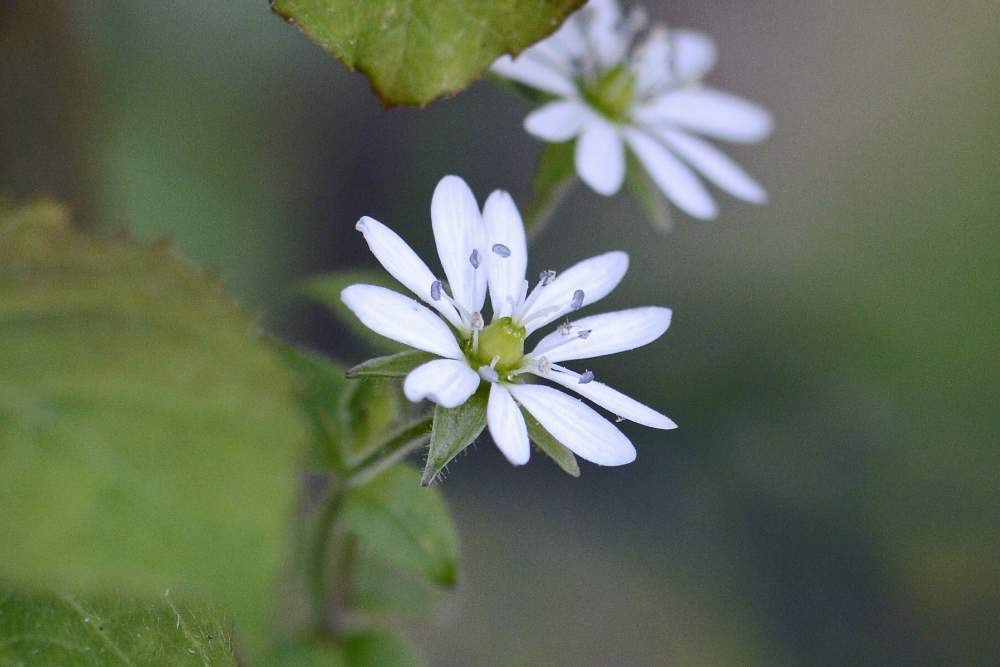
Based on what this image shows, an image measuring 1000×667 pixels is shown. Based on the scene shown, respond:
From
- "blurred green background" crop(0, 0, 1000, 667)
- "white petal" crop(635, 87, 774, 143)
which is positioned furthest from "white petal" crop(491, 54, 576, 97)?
Result: "blurred green background" crop(0, 0, 1000, 667)

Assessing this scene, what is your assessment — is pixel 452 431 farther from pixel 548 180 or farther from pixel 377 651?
pixel 377 651

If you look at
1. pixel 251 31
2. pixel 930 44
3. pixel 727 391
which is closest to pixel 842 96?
Answer: pixel 930 44

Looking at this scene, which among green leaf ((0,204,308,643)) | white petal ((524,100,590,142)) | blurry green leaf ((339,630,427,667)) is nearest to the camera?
green leaf ((0,204,308,643))

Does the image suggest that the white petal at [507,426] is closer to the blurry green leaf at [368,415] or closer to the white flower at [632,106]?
the blurry green leaf at [368,415]

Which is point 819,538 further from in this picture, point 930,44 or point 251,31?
point 251,31

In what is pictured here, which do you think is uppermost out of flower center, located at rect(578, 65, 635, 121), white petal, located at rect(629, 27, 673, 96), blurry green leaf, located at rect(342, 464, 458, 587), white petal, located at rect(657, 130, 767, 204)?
white petal, located at rect(629, 27, 673, 96)

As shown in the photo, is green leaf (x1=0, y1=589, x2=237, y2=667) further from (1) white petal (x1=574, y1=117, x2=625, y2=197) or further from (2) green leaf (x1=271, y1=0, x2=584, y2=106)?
(1) white petal (x1=574, y1=117, x2=625, y2=197)

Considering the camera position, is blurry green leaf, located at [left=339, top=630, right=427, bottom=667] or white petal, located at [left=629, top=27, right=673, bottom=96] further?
white petal, located at [left=629, top=27, right=673, bottom=96]
